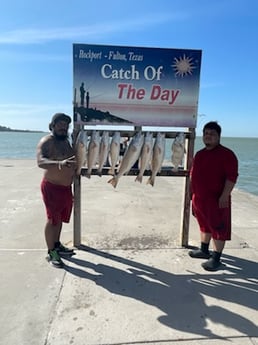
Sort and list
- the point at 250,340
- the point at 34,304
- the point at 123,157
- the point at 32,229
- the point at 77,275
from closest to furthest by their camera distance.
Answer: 1. the point at 250,340
2. the point at 34,304
3. the point at 77,275
4. the point at 123,157
5. the point at 32,229

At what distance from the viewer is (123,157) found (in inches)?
158

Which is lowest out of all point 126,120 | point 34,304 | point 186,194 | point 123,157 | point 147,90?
point 34,304

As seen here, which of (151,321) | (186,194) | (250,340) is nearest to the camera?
(250,340)

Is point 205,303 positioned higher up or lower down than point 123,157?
lower down

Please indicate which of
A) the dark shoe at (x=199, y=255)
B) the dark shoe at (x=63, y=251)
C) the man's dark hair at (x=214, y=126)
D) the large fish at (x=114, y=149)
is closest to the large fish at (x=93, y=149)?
the large fish at (x=114, y=149)

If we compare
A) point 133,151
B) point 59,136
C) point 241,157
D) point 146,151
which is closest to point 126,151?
point 133,151

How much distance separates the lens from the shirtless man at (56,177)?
390 centimetres

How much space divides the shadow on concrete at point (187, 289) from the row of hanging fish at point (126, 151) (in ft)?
3.42

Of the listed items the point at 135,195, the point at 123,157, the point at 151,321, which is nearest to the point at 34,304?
the point at 151,321

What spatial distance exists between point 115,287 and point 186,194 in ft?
5.65

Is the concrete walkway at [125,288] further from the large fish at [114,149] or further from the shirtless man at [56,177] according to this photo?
the large fish at [114,149]

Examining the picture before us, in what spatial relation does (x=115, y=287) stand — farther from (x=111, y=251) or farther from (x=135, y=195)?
(x=135, y=195)

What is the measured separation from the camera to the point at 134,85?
4305mm

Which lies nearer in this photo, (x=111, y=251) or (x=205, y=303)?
(x=205, y=303)
